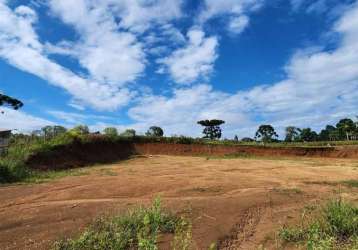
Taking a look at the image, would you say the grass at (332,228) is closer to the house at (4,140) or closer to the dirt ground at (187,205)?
the dirt ground at (187,205)

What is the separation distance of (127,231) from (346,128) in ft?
217

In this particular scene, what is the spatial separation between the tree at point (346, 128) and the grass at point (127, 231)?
6177 cm

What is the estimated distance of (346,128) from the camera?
63875 mm

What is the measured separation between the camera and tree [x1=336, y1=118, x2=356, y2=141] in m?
63.0

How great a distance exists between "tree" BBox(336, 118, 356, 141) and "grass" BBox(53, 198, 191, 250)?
6177cm

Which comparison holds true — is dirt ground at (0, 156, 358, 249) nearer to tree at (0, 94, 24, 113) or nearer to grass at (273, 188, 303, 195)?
grass at (273, 188, 303, 195)

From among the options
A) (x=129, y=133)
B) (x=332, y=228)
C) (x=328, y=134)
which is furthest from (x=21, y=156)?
(x=328, y=134)

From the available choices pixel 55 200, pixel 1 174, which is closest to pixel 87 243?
pixel 55 200

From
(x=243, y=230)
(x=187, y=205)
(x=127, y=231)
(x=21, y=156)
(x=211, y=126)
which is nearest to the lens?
(x=127, y=231)

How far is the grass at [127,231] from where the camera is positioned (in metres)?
4.45

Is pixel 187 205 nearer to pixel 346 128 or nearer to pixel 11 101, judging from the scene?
pixel 11 101

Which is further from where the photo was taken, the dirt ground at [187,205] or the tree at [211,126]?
the tree at [211,126]

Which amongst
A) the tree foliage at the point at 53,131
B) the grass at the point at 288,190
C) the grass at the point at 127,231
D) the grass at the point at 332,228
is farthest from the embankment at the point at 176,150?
the grass at the point at 332,228

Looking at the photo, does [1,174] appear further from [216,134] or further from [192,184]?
[216,134]
